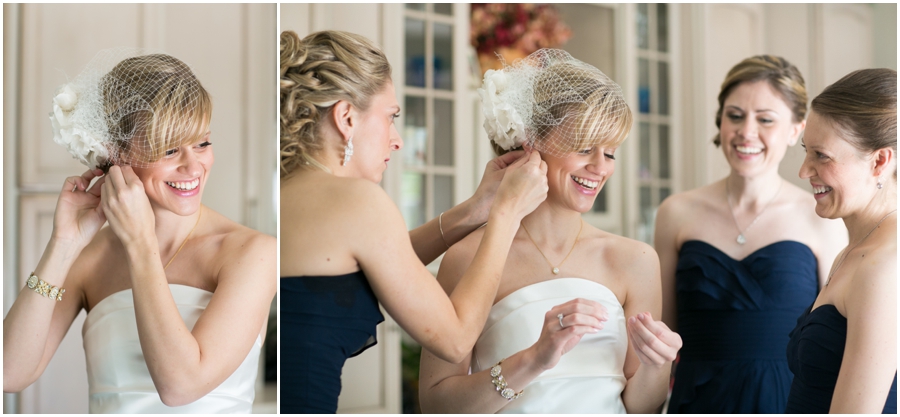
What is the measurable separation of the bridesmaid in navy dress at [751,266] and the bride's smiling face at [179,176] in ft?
4.13

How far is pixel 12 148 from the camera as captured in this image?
62.1 inches

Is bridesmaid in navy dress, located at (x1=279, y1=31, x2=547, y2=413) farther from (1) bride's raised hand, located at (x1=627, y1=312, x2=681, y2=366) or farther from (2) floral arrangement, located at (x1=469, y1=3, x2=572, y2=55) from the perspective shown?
(2) floral arrangement, located at (x1=469, y1=3, x2=572, y2=55)

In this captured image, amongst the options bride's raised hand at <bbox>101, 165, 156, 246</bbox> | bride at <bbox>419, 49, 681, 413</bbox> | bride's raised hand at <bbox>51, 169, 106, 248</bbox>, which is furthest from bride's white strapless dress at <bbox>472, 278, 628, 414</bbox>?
bride's raised hand at <bbox>51, 169, 106, 248</bbox>

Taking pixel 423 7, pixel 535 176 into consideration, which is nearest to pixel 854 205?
pixel 535 176

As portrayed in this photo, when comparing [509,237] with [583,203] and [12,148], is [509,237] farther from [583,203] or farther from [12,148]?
[12,148]

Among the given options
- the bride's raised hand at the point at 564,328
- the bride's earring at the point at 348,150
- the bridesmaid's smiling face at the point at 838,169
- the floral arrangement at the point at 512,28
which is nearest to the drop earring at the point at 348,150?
the bride's earring at the point at 348,150

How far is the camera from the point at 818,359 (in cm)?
158

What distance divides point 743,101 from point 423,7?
1543mm

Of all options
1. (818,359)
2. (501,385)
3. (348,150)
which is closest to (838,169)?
(818,359)

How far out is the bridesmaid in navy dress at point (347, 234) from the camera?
4.80 feet

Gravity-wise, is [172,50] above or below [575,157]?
above

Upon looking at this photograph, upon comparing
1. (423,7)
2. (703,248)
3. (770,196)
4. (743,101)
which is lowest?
(703,248)

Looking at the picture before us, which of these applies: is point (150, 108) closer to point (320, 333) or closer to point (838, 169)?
point (320, 333)

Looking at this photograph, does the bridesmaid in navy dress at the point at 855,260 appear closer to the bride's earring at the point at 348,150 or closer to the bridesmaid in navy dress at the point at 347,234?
the bridesmaid in navy dress at the point at 347,234
